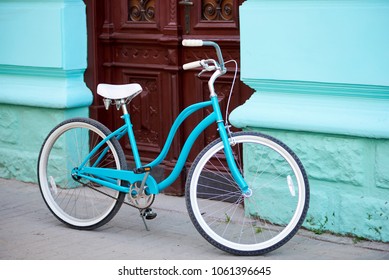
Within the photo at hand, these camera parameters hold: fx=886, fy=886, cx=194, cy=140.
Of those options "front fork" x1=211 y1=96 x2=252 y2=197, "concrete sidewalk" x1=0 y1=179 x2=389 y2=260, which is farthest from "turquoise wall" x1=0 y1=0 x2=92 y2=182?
"front fork" x1=211 y1=96 x2=252 y2=197

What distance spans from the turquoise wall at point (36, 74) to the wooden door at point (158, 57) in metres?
0.16

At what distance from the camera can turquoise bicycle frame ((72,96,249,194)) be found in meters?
5.46

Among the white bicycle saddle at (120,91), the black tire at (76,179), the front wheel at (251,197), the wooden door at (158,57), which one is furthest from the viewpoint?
the wooden door at (158,57)

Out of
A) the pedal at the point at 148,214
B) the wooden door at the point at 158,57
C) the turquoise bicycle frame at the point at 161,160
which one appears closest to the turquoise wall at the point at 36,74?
the wooden door at the point at 158,57

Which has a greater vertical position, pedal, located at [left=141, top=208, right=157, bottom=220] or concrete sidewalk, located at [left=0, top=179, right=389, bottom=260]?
pedal, located at [left=141, top=208, right=157, bottom=220]

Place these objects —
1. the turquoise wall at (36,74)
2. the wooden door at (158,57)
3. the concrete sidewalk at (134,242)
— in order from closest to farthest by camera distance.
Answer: the concrete sidewalk at (134,242) → the wooden door at (158,57) → the turquoise wall at (36,74)

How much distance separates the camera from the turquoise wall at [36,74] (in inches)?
287

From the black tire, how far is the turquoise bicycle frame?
7 centimetres

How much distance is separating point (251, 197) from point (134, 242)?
916 millimetres

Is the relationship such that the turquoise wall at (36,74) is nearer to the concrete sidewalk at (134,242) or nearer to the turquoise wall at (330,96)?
the concrete sidewalk at (134,242)

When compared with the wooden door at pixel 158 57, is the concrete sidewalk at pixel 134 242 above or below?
below

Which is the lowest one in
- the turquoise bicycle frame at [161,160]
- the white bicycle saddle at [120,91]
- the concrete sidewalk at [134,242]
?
the concrete sidewalk at [134,242]

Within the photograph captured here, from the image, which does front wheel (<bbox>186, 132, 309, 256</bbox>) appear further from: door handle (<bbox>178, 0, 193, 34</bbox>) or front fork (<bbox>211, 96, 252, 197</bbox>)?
door handle (<bbox>178, 0, 193, 34</bbox>)

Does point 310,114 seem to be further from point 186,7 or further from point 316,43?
point 186,7
